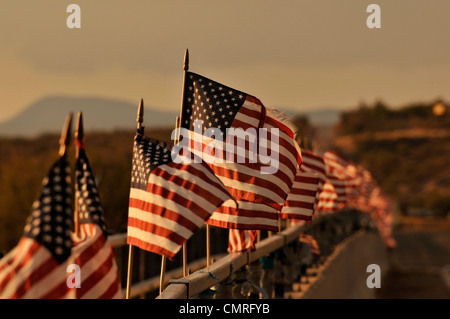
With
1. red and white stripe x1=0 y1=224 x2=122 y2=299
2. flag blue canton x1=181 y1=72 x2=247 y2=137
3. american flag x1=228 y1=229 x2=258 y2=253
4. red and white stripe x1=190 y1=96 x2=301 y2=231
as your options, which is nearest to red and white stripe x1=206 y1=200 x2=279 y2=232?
red and white stripe x1=190 y1=96 x2=301 y2=231

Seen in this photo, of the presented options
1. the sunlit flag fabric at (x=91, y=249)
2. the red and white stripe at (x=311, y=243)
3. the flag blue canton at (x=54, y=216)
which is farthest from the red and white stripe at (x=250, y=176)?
the red and white stripe at (x=311, y=243)

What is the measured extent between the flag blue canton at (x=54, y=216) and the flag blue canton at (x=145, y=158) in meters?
3.01

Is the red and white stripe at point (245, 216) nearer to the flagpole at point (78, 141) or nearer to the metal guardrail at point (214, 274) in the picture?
the metal guardrail at point (214, 274)

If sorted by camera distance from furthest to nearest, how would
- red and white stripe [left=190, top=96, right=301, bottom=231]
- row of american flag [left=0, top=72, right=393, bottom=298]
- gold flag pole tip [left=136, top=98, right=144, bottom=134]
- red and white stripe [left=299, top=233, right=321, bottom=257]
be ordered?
red and white stripe [left=299, top=233, right=321, bottom=257], red and white stripe [left=190, top=96, right=301, bottom=231], gold flag pole tip [left=136, top=98, right=144, bottom=134], row of american flag [left=0, top=72, right=393, bottom=298]

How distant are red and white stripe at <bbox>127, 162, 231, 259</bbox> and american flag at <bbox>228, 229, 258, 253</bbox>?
1.61m

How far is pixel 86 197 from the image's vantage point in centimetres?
919

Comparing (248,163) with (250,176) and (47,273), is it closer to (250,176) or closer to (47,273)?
(250,176)

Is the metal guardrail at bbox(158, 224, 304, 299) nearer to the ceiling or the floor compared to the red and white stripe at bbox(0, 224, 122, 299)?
nearer to the floor

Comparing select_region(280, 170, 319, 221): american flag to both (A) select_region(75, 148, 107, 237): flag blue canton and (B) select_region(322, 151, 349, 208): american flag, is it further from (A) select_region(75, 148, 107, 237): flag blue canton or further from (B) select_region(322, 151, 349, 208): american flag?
(A) select_region(75, 148, 107, 237): flag blue canton

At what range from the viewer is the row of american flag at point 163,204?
7910mm

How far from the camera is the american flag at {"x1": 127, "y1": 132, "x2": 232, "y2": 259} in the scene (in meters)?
11.0
